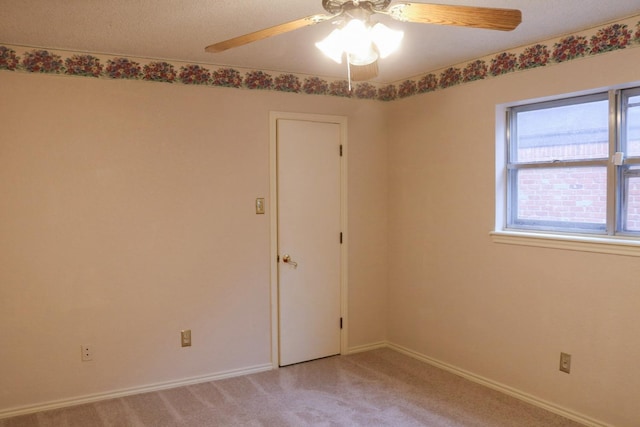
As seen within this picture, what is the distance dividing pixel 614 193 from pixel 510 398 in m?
1.49

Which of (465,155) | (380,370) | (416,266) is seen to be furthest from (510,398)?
(465,155)

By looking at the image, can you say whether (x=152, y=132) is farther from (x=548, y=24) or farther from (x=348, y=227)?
Result: (x=548, y=24)

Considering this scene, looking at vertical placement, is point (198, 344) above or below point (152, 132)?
below

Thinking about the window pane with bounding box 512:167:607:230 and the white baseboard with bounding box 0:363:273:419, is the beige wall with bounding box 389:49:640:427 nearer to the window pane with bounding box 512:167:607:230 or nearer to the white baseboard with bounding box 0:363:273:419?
the window pane with bounding box 512:167:607:230

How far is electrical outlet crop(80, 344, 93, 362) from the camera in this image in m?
3.26

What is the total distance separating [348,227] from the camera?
13.7 feet

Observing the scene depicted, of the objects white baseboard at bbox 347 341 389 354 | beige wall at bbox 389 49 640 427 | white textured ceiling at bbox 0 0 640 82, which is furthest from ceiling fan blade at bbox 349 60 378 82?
white baseboard at bbox 347 341 389 354

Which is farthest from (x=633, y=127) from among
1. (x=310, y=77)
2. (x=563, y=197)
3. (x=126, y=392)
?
(x=126, y=392)

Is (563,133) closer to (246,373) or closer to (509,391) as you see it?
(509,391)

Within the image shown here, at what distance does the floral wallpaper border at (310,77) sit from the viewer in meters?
2.81

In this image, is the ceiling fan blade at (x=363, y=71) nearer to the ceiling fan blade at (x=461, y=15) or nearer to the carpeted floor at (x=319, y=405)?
the ceiling fan blade at (x=461, y=15)

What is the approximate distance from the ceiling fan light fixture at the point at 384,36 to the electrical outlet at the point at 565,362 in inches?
88.2

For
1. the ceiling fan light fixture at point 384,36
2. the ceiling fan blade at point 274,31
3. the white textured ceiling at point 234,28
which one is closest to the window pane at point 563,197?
the white textured ceiling at point 234,28

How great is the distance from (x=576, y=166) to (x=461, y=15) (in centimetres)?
181
